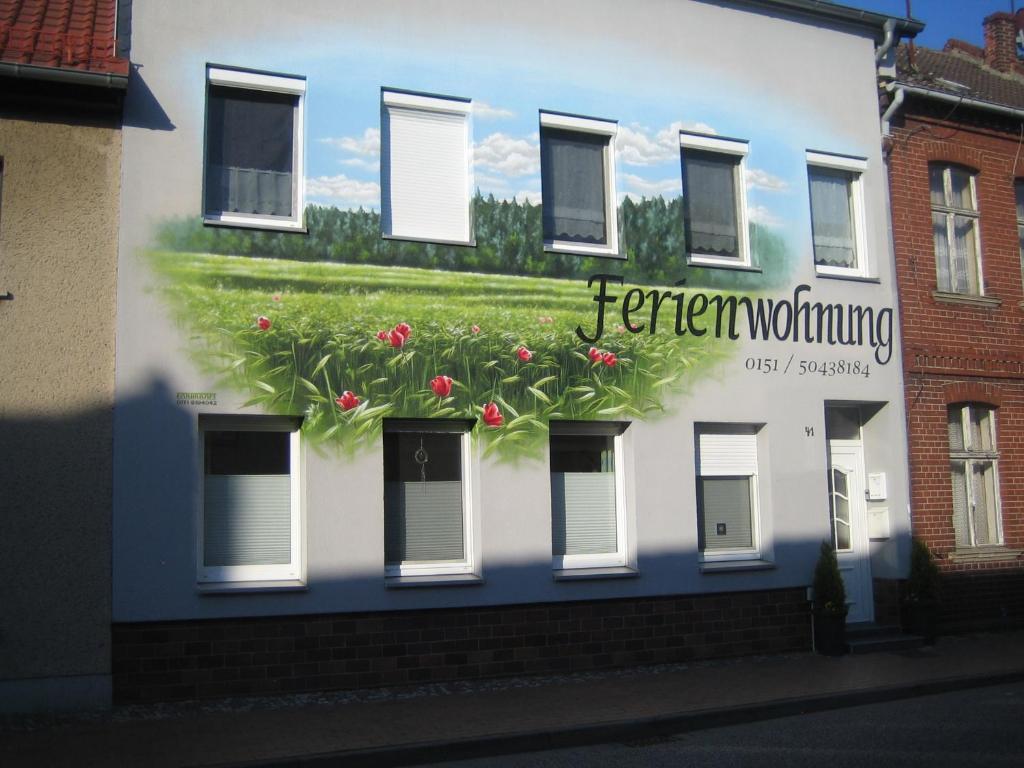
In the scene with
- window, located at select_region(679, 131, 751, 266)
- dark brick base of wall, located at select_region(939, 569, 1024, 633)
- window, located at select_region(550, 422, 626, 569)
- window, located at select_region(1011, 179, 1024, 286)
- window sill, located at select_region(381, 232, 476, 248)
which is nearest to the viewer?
window sill, located at select_region(381, 232, 476, 248)

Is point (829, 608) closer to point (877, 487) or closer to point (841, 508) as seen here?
point (841, 508)

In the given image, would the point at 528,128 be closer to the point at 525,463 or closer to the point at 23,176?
the point at 525,463

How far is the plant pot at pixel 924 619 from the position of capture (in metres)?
13.3

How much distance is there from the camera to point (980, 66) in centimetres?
1814

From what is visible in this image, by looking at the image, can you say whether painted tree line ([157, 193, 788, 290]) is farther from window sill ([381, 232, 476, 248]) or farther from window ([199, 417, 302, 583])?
window ([199, 417, 302, 583])

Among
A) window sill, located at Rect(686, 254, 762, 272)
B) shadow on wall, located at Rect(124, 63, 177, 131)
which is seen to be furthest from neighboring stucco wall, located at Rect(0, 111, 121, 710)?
window sill, located at Rect(686, 254, 762, 272)

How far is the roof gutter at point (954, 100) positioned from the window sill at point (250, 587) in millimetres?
9690

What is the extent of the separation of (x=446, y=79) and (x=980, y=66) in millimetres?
10762

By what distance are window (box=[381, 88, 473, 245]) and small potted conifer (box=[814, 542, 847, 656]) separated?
5646mm

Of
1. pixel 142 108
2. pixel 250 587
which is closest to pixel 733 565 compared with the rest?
pixel 250 587

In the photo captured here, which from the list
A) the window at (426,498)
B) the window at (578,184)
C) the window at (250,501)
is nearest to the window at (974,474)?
the window at (578,184)

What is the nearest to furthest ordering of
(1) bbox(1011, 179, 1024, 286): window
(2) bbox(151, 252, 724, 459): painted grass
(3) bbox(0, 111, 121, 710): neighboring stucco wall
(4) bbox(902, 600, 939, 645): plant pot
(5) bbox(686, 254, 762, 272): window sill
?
(3) bbox(0, 111, 121, 710): neighboring stucco wall, (2) bbox(151, 252, 724, 459): painted grass, (5) bbox(686, 254, 762, 272): window sill, (4) bbox(902, 600, 939, 645): plant pot, (1) bbox(1011, 179, 1024, 286): window

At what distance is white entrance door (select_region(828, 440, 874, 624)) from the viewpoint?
45.2 feet

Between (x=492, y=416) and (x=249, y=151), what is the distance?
3.68 m
